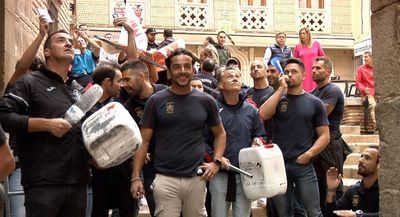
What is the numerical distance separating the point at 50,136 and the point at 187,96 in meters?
1.33

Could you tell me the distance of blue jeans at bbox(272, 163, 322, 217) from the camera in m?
6.96

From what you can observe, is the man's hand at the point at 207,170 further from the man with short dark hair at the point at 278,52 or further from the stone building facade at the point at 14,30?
the man with short dark hair at the point at 278,52

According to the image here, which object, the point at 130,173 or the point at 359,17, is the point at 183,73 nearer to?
the point at 130,173

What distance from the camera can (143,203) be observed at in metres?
8.64

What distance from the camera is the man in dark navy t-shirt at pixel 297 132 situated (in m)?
7.01

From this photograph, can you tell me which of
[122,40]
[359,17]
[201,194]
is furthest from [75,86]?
[359,17]

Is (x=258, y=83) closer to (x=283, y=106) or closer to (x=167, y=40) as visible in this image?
(x=283, y=106)

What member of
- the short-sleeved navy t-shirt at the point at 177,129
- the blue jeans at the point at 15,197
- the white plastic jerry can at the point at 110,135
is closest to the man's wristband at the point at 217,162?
the short-sleeved navy t-shirt at the point at 177,129

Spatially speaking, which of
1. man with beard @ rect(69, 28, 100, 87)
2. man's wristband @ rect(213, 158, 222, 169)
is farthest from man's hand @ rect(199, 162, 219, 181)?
man with beard @ rect(69, 28, 100, 87)

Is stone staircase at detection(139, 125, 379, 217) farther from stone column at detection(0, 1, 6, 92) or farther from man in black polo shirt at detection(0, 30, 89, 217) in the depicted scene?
man in black polo shirt at detection(0, 30, 89, 217)

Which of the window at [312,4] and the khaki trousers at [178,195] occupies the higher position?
the window at [312,4]

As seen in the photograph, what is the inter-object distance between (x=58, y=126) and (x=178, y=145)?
1.21m

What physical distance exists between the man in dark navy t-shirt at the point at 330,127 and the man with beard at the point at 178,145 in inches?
79.5

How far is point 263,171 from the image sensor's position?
635 centimetres
